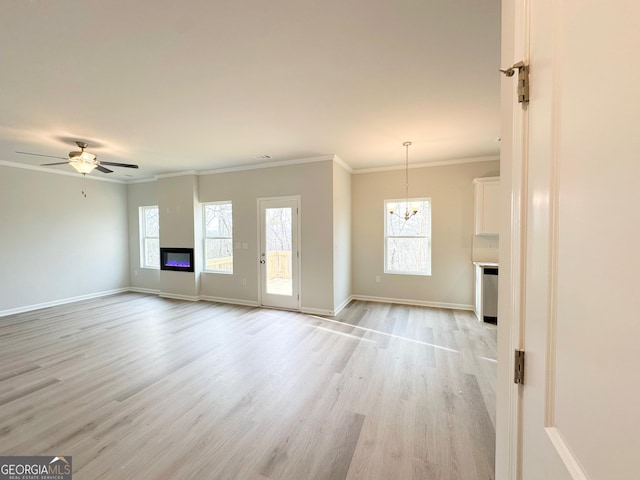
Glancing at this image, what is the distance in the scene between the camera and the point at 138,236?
22.0 feet

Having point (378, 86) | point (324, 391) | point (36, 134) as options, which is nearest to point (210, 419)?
point (324, 391)

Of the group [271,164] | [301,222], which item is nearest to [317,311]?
[301,222]

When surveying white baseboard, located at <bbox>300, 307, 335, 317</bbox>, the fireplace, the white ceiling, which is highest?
the white ceiling

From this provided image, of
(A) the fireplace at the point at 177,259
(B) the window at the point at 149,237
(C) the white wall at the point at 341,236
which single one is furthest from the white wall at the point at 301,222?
(B) the window at the point at 149,237

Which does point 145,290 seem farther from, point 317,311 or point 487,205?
point 487,205

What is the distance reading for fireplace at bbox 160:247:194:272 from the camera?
5.77m

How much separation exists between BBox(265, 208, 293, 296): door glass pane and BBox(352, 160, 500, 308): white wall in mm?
1453

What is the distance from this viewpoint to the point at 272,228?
514 centimetres

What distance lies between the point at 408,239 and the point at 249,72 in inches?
163

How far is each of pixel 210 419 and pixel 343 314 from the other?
2910mm

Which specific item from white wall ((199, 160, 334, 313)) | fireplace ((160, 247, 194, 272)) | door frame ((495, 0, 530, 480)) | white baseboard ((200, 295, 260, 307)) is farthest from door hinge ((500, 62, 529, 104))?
fireplace ((160, 247, 194, 272))

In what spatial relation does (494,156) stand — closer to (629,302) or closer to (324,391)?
(324,391)

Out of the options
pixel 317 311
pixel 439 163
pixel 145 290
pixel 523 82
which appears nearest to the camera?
pixel 523 82

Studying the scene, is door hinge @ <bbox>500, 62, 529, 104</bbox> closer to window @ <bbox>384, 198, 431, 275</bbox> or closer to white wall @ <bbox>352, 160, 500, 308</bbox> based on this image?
window @ <bbox>384, 198, 431, 275</bbox>
